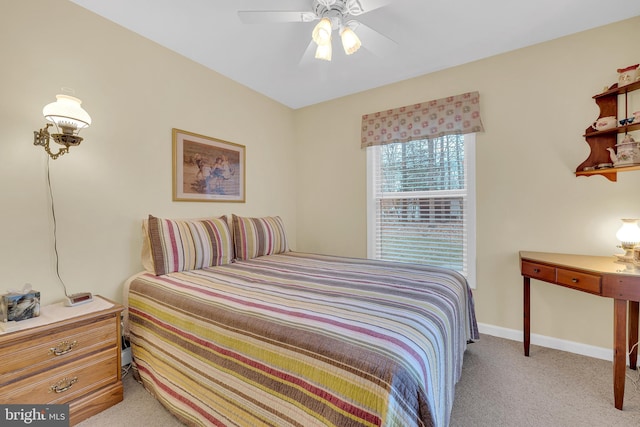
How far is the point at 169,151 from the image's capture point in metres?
2.32

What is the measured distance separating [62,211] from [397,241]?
289cm

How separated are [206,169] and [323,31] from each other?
5.45ft

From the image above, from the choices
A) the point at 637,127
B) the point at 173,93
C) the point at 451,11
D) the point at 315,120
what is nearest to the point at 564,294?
the point at 637,127

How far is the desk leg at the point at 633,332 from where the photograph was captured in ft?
6.15

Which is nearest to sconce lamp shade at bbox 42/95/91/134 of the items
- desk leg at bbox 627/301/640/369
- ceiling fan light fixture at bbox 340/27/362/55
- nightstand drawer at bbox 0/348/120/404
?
nightstand drawer at bbox 0/348/120/404

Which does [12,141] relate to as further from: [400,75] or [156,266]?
[400,75]

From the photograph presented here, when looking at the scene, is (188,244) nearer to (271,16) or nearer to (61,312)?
(61,312)

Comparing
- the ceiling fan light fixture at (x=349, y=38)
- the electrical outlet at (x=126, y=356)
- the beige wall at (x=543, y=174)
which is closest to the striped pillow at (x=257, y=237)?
the electrical outlet at (x=126, y=356)

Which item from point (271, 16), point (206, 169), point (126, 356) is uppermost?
point (271, 16)

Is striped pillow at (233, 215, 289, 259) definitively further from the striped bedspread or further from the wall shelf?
the wall shelf

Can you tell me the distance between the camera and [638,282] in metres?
1.44

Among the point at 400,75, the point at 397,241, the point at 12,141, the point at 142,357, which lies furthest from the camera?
the point at 397,241

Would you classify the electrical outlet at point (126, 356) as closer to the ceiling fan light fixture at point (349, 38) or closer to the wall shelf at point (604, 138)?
the ceiling fan light fixture at point (349, 38)

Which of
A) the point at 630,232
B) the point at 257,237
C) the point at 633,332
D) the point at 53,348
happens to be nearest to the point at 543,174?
the point at 630,232
